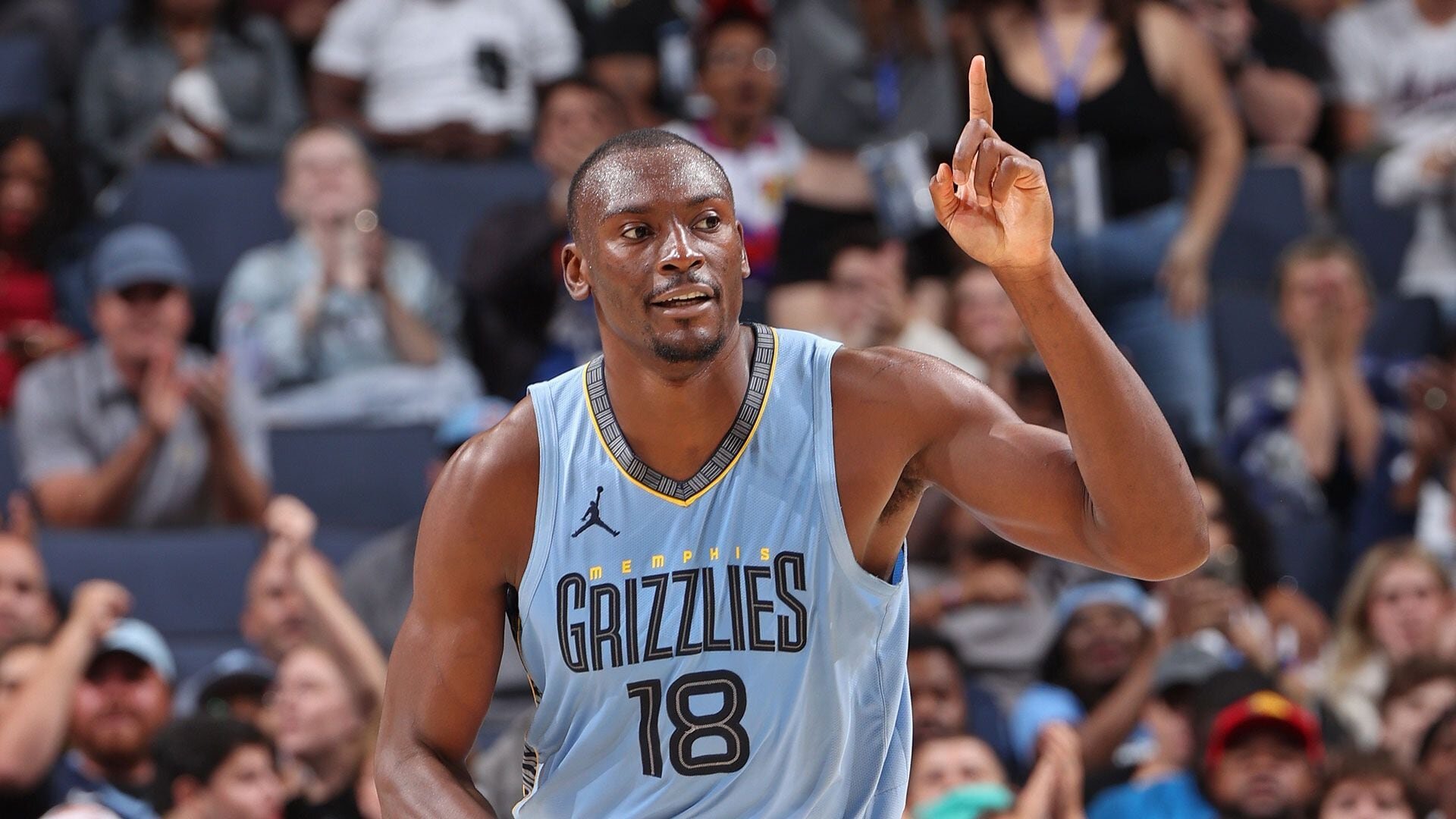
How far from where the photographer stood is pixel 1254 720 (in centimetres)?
595

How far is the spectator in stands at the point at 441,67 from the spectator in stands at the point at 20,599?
2917 mm

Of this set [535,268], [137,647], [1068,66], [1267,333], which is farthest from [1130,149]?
[137,647]

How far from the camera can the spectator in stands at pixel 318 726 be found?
6.19 meters

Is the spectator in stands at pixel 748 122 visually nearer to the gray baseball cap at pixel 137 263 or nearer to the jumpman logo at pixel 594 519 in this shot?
the gray baseball cap at pixel 137 263

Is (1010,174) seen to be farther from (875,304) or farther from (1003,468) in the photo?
(875,304)

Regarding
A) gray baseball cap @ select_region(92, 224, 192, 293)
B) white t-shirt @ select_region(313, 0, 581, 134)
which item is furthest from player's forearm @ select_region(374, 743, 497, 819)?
white t-shirt @ select_region(313, 0, 581, 134)

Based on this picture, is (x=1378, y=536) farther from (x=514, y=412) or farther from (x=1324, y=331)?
(x=514, y=412)

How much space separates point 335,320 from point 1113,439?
5.29 meters

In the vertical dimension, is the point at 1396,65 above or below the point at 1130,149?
above

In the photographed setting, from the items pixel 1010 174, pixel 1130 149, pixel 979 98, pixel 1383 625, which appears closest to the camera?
pixel 1010 174

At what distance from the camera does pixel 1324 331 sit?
7.76 metres

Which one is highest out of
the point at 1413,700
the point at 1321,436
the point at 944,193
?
the point at 944,193

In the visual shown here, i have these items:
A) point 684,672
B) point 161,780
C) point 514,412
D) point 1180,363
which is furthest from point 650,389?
point 1180,363

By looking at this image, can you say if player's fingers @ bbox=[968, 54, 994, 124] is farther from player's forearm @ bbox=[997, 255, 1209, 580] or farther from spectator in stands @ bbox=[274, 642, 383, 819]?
spectator in stands @ bbox=[274, 642, 383, 819]
